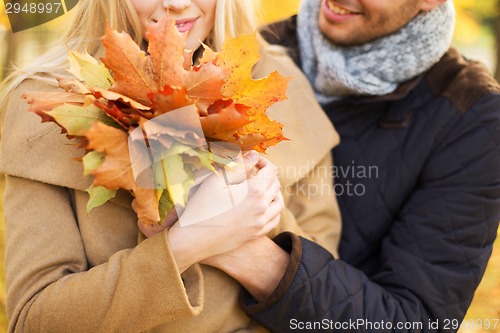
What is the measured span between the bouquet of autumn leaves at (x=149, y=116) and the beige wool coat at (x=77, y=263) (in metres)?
0.25

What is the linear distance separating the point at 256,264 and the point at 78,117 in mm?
663

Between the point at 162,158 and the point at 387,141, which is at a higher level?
the point at 162,158

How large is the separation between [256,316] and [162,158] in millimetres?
683

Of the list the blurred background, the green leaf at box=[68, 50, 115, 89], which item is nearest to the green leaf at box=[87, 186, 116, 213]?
the green leaf at box=[68, 50, 115, 89]

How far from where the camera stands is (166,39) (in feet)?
3.92

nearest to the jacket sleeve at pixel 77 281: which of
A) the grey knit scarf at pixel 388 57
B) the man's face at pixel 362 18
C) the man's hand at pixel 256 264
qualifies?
the man's hand at pixel 256 264

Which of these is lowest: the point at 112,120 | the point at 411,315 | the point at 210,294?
the point at 411,315

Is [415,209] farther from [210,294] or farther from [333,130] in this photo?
[210,294]

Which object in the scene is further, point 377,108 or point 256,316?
point 377,108

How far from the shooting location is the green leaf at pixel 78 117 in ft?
3.84

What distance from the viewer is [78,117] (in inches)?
46.5

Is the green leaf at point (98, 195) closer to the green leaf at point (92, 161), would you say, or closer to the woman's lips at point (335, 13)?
the green leaf at point (92, 161)

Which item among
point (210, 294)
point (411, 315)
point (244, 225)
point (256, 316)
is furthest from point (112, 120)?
point (411, 315)

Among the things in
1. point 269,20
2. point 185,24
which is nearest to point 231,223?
point 185,24
